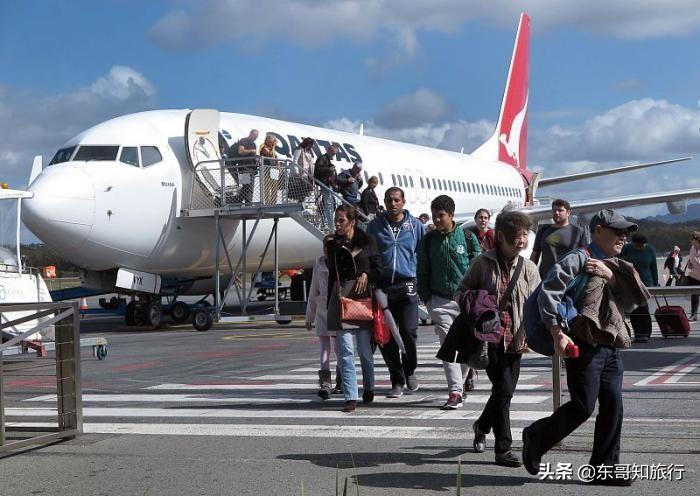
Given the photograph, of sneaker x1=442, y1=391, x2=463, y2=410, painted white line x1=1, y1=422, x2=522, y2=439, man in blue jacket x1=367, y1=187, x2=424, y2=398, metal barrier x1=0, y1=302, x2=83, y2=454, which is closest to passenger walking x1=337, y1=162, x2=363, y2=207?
man in blue jacket x1=367, y1=187, x2=424, y2=398

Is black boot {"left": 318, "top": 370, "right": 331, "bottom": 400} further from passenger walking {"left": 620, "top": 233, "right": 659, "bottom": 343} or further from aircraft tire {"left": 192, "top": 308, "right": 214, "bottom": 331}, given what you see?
aircraft tire {"left": 192, "top": 308, "right": 214, "bottom": 331}

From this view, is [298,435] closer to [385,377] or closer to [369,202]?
[385,377]

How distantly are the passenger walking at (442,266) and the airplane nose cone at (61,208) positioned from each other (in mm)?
10316

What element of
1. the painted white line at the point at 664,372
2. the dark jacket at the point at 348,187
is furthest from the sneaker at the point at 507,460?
the dark jacket at the point at 348,187

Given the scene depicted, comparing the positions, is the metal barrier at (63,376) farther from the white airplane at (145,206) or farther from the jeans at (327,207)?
the jeans at (327,207)

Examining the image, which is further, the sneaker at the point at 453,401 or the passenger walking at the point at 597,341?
the sneaker at the point at 453,401

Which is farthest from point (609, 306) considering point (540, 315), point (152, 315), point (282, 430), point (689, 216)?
point (689, 216)

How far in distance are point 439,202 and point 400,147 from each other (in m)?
20.4

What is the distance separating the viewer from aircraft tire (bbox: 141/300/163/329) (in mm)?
21047

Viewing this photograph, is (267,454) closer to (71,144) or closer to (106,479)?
(106,479)

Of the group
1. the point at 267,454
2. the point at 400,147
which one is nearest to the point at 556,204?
the point at 267,454

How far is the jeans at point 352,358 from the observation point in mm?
8664

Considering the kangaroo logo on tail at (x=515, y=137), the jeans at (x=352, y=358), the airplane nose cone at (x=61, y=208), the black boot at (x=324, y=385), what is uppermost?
the kangaroo logo on tail at (x=515, y=137)

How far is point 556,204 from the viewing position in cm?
1132
